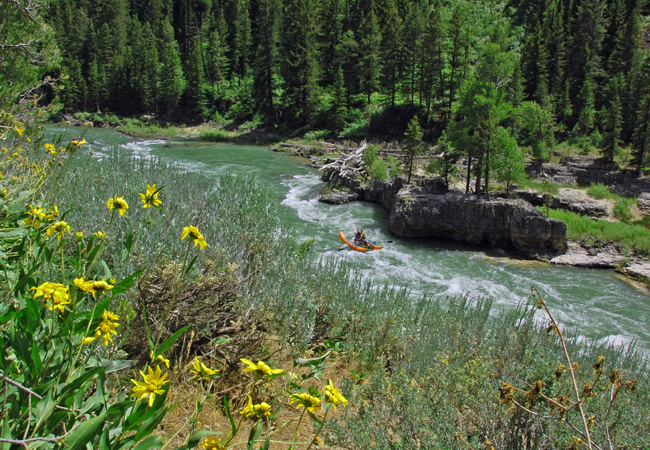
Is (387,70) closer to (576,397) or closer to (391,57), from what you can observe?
(391,57)

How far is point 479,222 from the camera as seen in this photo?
16.0 metres

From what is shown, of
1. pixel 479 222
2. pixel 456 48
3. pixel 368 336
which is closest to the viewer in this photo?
pixel 368 336

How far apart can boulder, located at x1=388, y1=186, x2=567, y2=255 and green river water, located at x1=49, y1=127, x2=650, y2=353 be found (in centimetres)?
60

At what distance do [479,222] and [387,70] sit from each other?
2587 cm

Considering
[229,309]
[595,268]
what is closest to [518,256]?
[595,268]

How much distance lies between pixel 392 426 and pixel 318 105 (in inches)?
1556

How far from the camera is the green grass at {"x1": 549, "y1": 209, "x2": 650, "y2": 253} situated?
1596 centimetres

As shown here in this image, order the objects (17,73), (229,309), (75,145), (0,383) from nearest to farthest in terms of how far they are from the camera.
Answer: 1. (0,383)
2. (75,145)
3. (229,309)
4. (17,73)

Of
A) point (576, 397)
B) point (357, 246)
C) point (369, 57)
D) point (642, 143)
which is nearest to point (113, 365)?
point (576, 397)

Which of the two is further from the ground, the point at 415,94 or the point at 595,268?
the point at 415,94

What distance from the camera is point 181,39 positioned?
7075 centimetres

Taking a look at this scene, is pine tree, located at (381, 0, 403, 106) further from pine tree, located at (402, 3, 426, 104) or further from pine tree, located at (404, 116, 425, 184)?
pine tree, located at (404, 116, 425, 184)

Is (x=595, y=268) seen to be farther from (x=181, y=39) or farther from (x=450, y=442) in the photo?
(x=181, y=39)

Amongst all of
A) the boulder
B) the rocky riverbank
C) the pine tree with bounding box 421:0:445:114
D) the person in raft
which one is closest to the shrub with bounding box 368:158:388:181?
the rocky riverbank
